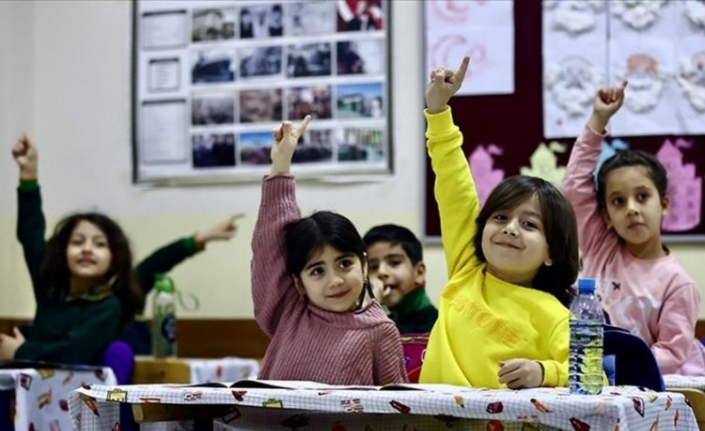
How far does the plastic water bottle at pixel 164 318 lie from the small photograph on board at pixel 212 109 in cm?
58

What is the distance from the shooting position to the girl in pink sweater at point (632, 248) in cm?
244

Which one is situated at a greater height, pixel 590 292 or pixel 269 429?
pixel 590 292

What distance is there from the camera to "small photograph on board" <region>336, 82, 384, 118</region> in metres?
3.65

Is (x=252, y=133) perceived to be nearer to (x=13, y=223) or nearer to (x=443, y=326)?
(x=13, y=223)

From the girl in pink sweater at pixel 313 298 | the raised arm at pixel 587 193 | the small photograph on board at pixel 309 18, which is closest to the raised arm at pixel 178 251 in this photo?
the small photograph on board at pixel 309 18

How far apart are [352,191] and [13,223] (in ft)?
4.00

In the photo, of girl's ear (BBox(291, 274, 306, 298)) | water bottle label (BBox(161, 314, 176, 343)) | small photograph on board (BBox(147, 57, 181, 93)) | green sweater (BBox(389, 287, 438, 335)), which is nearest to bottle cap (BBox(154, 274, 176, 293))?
water bottle label (BBox(161, 314, 176, 343))

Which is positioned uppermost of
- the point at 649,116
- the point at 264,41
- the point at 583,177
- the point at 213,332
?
the point at 264,41

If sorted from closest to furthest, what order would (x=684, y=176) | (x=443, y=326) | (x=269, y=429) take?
(x=269, y=429) < (x=443, y=326) < (x=684, y=176)

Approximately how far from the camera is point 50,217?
4004mm

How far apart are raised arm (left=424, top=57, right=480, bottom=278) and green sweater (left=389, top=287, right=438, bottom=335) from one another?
582mm

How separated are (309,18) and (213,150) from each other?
0.58m

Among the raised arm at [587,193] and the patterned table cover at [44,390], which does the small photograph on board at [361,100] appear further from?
the patterned table cover at [44,390]

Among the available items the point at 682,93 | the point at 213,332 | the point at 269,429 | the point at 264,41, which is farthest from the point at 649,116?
the point at 269,429
